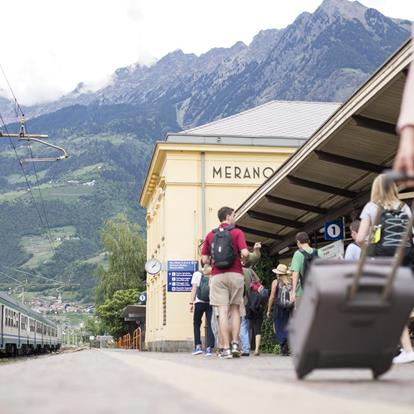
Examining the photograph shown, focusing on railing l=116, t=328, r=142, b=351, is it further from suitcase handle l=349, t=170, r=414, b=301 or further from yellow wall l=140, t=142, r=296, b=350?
suitcase handle l=349, t=170, r=414, b=301

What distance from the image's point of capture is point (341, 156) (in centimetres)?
1327

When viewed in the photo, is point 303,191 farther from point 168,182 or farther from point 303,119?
point 303,119

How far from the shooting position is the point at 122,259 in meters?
71.5

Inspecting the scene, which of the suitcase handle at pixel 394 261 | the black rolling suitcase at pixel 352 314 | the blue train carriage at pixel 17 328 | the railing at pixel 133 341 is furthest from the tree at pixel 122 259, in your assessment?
the suitcase handle at pixel 394 261

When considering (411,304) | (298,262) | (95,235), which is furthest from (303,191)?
(95,235)

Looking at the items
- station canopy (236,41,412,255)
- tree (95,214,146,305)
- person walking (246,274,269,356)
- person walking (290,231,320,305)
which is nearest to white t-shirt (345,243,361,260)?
station canopy (236,41,412,255)

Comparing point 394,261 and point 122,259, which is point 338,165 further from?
point 122,259

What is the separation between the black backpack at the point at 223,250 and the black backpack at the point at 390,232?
373 centimetres

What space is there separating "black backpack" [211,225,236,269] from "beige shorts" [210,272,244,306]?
0.50 ft

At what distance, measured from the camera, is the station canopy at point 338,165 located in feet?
33.6

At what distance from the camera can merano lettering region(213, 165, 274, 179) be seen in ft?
120

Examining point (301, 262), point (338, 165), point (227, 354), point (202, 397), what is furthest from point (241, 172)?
point (202, 397)

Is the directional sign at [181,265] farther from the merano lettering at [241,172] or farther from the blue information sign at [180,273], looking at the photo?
the merano lettering at [241,172]

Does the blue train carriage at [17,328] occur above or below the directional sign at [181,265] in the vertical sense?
below
